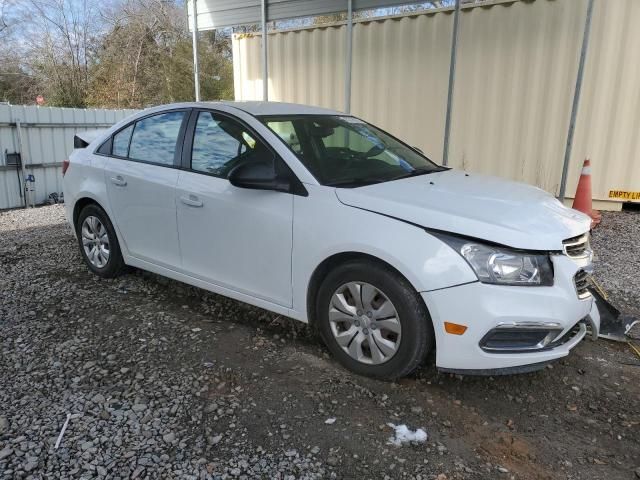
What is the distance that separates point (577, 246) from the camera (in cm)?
295

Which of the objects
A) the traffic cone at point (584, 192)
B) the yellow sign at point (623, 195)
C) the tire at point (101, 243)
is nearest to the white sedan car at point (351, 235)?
the tire at point (101, 243)

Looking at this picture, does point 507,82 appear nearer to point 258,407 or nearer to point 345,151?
point 345,151

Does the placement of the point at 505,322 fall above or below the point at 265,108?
below

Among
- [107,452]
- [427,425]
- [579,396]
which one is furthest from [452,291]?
[107,452]

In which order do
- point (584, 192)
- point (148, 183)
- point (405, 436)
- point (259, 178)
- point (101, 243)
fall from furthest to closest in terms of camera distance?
point (584, 192), point (101, 243), point (148, 183), point (259, 178), point (405, 436)

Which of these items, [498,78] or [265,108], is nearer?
[265,108]

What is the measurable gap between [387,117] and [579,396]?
259 inches

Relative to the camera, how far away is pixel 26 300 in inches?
172

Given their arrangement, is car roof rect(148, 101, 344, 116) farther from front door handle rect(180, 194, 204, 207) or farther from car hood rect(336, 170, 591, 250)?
car hood rect(336, 170, 591, 250)

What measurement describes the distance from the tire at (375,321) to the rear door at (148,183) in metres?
1.48

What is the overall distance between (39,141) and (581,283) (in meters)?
10.5

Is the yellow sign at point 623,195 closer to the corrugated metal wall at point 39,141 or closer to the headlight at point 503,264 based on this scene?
the headlight at point 503,264

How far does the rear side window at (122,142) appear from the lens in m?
4.46

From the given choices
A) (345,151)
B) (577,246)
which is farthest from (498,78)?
(577,246)
